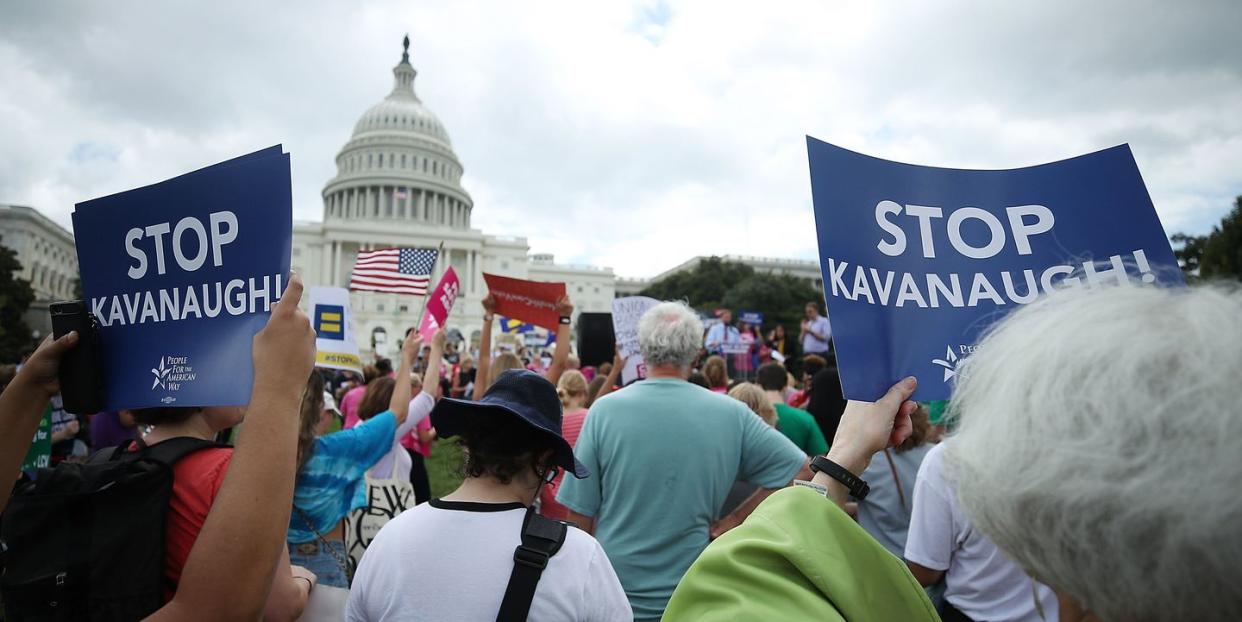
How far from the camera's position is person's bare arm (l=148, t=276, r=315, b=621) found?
123 cm

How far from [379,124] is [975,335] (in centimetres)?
8405

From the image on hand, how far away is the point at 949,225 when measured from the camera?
67.9 inches

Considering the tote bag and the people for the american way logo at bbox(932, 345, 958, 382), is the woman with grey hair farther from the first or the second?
the tote bag

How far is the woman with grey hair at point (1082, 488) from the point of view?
2.19 feet

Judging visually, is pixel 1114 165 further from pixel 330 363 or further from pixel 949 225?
pixel 330 363

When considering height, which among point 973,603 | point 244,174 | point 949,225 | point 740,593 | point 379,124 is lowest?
point 973,603

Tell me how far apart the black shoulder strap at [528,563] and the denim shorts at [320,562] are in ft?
5.18

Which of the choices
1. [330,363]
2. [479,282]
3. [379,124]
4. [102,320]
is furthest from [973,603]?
[379,124]

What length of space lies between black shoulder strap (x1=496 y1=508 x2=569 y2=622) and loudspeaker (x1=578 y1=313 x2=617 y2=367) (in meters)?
5.97

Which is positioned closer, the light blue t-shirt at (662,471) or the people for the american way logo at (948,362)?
the people for the american way logo at (948,362)

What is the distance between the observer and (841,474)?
1.28 meters

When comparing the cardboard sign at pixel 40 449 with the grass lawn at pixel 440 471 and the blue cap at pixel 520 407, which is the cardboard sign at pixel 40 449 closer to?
the grass lawn at pixel 440 471

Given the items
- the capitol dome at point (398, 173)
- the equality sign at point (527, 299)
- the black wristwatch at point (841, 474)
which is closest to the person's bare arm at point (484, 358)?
the equality sign at point (527, 299)

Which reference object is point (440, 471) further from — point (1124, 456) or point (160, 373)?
point (1124, 456)
